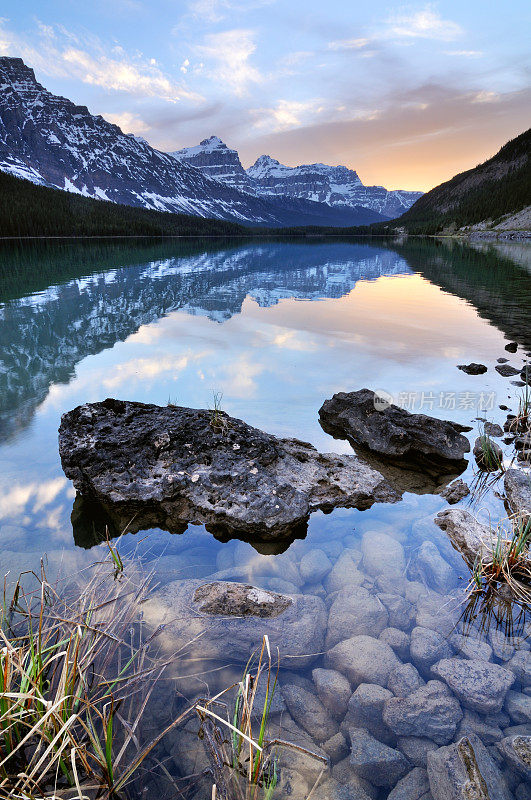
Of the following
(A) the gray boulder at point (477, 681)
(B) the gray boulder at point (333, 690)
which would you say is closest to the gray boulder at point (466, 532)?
(A) the gray boulder at point (477, 681)

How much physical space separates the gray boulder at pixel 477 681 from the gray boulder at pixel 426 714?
10cm

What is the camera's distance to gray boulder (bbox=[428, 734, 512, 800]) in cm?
274

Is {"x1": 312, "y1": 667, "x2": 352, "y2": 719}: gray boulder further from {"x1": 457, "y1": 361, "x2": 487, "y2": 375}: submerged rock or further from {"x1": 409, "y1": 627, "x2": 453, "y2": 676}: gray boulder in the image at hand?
{"x1": 457, "y1": 361, "x2": 487, "y2": 375}: submerged rock

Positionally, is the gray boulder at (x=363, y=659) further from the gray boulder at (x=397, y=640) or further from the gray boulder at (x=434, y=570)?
the gray boulder at (x=434, y=570)

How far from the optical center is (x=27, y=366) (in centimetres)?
1260

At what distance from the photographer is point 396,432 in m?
7.50

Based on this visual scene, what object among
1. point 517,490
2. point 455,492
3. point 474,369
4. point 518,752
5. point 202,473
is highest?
point 474,369

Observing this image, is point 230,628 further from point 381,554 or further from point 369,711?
point 381,554

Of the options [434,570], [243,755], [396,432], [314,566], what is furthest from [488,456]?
[243,755]

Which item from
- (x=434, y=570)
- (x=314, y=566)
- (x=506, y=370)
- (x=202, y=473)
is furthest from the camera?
(x=506, y=370)

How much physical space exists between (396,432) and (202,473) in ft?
11.6

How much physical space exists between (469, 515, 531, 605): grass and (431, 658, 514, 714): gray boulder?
0.95 m

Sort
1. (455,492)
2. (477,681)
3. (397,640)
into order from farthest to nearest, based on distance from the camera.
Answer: (455,492) < (397,640) < (477,681)

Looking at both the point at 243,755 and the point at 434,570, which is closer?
the point at 243,755
